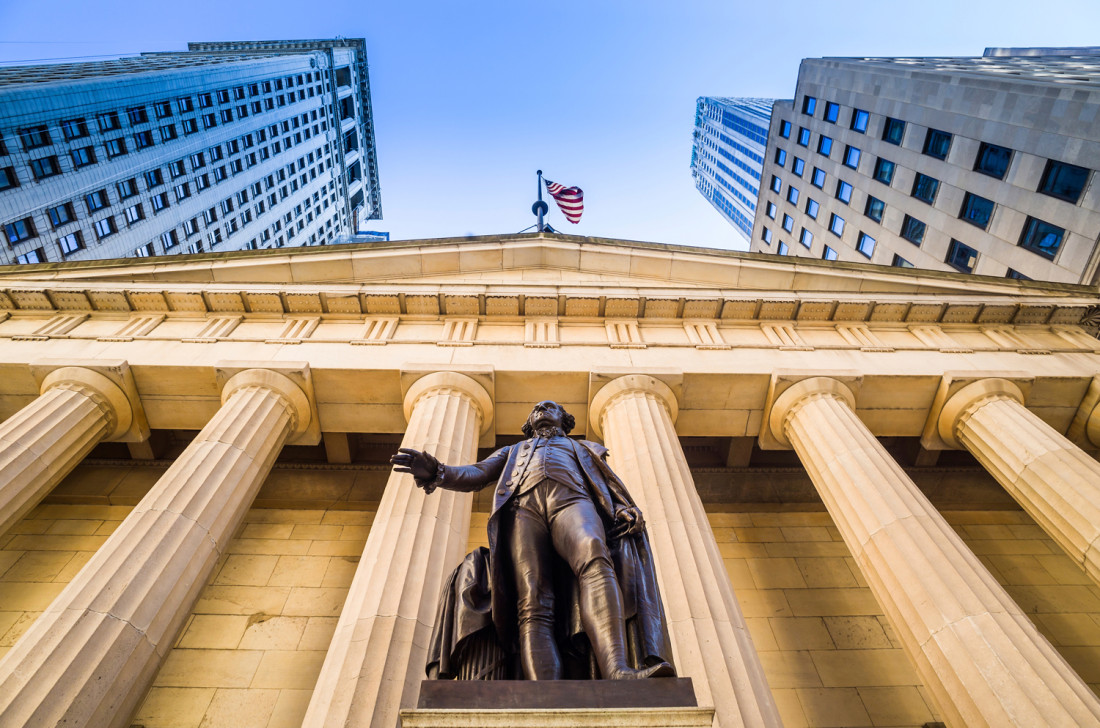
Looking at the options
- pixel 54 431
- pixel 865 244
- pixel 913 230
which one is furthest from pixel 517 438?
pixel 865 244

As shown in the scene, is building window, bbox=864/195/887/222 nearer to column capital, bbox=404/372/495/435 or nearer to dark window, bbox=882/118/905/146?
dark window, bbox=882/118/905/146

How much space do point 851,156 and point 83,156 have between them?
4663 cm

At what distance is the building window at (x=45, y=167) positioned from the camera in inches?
1267

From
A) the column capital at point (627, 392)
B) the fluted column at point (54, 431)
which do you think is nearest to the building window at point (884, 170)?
the column capital at point (627, 392)

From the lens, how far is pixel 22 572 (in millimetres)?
13078

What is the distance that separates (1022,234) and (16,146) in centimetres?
4779

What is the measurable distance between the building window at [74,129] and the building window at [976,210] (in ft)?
158

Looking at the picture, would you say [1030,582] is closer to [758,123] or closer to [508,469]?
[508,469]

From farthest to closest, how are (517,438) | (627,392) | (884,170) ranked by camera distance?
(884,170) → (517,438) → (627,392)

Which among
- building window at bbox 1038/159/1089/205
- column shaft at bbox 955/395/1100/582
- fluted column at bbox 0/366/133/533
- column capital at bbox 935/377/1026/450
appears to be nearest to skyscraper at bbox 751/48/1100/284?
building window at bbox 1038/159/1089/205

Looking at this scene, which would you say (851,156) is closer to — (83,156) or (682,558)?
(682,558)

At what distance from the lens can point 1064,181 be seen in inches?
769

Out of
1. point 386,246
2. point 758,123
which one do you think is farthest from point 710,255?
point 758,123

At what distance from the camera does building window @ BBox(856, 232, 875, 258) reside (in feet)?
99.9
